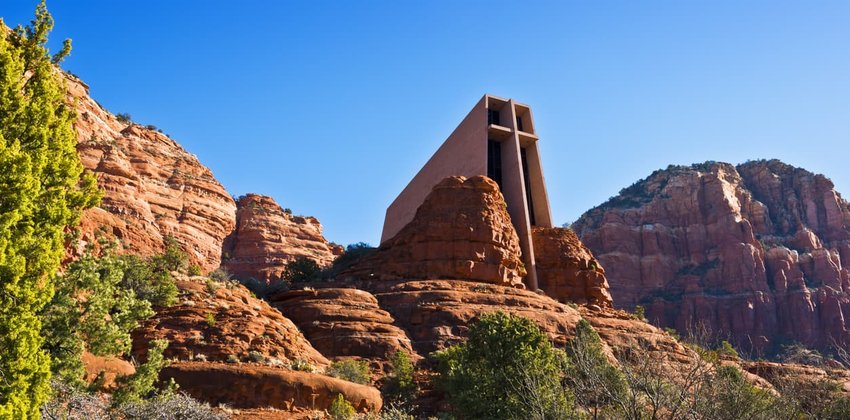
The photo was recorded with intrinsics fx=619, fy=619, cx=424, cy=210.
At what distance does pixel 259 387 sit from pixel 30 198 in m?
10.8

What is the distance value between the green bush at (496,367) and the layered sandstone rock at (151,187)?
2282cm

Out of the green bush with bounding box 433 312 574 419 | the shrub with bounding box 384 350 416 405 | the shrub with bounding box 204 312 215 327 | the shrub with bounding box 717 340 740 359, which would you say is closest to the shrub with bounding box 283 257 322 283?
the shrub with bounding box 384 350 416 405

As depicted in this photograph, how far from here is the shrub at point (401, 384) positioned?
72.8 feet

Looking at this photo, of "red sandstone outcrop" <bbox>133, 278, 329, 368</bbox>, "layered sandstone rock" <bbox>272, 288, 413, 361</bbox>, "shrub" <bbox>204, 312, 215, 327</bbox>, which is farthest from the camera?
"layered sandstone rock" <bbox>272, 288, 413, 361</bbox>

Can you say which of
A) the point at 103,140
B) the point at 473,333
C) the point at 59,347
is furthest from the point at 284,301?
the point at 103,140

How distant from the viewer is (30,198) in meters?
8.83

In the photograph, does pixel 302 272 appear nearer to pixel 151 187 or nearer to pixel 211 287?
pixel 211 287

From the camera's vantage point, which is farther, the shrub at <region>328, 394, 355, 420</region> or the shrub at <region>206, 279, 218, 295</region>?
the shrub at <region>206, 279, 218, 295</region>

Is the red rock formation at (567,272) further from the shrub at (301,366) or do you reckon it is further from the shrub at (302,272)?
the shrub at (301,366)

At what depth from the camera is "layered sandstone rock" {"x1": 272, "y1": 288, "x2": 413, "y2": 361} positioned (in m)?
25.7

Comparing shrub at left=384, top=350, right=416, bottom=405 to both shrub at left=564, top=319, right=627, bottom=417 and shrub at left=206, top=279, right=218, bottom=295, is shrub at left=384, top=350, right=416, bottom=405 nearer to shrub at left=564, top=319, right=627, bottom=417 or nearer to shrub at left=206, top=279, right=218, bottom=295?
shrub at left=564, top=319, right=627, bottom=417

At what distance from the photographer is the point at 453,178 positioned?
37.4m

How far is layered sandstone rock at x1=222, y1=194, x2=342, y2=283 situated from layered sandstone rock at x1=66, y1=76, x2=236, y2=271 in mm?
2092

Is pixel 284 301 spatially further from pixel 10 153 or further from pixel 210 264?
pixel 210 264
